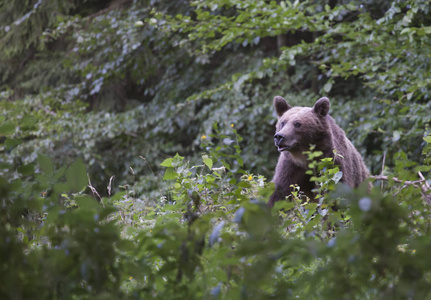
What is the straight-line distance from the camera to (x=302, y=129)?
227 inches

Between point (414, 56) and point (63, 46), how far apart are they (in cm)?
935

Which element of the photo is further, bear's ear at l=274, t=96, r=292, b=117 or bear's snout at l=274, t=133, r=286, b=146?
bear's ear at l=274, t=96, r=292, b=117

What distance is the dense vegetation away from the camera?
193 cm

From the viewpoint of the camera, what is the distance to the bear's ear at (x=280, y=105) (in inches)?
246

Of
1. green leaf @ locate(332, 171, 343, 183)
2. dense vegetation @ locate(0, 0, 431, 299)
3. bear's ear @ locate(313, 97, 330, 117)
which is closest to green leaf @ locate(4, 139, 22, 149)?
dense vegetation @ locate(0, 0, 431, 299)

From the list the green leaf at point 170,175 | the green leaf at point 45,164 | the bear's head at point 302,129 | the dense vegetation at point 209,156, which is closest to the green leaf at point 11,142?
the dense vegetation at point 209,156

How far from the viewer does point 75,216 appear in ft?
6.51

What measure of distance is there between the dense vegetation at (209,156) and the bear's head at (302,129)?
20.9 inches

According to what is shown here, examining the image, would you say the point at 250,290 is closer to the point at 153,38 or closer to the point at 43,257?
the point at 43,257

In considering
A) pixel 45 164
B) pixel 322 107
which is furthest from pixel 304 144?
pixel 45 164

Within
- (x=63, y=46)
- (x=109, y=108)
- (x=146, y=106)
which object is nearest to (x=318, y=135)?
(x=146, y=106)

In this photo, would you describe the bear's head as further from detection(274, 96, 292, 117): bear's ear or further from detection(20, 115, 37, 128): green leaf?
detection(20, 115, 37, 128): green leaf

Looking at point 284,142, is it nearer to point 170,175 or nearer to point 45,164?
point 170,175

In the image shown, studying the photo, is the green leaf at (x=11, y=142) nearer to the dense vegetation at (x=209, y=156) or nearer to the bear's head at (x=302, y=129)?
the dense vegetation at (x=209, y=156)
